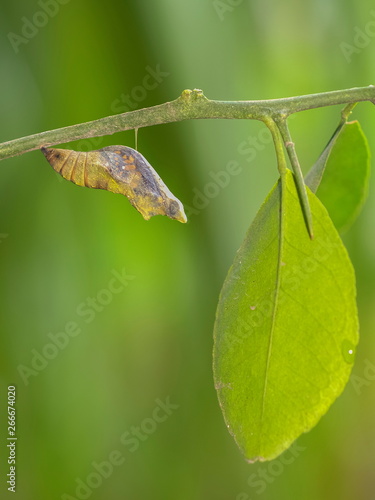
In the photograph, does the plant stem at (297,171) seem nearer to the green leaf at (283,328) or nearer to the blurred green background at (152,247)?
the green leaf at (283,328)

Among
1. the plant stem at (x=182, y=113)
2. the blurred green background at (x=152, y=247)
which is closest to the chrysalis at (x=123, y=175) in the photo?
the plant stem at (x=182, y=113)

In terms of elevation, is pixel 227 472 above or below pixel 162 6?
below

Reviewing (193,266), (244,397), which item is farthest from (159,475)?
(244,397)

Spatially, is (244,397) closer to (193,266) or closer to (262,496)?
(193,266)

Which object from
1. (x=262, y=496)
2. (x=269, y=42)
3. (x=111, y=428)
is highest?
(x=269, y=42)

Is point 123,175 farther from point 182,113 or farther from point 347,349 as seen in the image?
point 347,349

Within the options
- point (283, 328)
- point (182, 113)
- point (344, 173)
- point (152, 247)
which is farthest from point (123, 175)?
point (152, 247)
